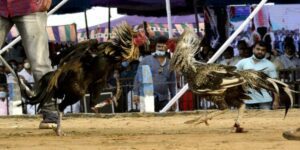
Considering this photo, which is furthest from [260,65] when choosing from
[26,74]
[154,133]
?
[154,133]

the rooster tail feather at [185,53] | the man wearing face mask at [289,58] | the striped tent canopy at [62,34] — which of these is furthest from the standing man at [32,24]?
the striped tent canopy at [62,34]

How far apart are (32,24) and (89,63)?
108cm

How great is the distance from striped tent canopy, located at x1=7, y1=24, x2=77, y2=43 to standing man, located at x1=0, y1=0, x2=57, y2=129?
14625 mm

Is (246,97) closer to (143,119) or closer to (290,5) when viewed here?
(143,119)

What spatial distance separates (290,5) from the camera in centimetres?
1934

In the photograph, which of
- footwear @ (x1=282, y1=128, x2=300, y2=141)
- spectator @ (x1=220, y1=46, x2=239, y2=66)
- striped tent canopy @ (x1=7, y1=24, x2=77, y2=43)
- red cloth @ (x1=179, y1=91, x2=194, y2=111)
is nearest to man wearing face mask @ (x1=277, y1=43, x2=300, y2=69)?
spectator @ (x1=220, y1=46, x2=239, y2=66)

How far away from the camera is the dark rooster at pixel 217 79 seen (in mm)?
9102

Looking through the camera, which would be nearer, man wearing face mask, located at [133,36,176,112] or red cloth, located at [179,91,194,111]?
man wearing face mask, located at [133,36,176,112]

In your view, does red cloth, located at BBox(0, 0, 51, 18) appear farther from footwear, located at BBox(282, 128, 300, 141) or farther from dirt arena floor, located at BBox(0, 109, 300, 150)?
footwear, located at BBox(282, 128, 300, 141)

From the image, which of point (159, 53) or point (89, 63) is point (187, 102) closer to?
point (159, 53)

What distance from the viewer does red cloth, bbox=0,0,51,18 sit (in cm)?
952

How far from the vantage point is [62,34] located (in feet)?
82.8

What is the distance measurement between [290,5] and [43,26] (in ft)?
35.5

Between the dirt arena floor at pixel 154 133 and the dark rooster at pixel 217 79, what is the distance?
16.3 inches
